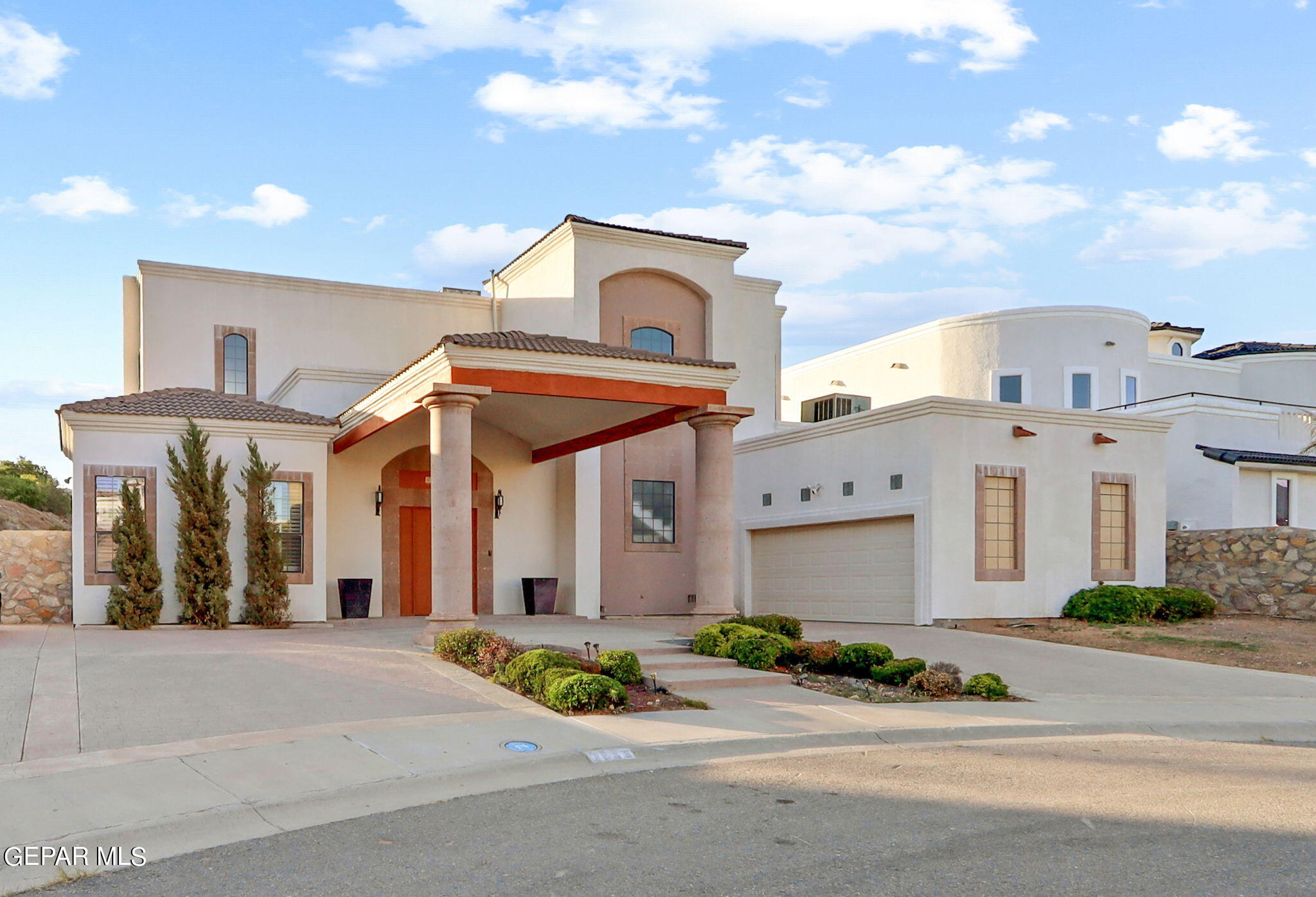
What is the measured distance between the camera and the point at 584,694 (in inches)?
438

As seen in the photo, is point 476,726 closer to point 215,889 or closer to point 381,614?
point 215,889

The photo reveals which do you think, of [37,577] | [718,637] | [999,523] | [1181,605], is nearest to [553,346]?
[718,637]

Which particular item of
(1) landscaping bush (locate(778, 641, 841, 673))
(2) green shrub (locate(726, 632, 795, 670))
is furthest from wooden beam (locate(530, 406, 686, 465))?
(1) landscaping bush (locate(778, 641, 841, 673))

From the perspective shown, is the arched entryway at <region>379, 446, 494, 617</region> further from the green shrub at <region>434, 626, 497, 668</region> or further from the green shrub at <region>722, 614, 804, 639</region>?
the green shrub at <region>434, 626, 497, 668</region>

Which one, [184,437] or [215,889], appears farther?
[184,437]

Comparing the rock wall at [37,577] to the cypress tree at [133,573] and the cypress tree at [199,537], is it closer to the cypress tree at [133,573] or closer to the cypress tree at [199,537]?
the cypress tree at [133,573]

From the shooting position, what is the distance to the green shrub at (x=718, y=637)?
15094 millimetres

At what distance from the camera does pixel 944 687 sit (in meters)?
13.0

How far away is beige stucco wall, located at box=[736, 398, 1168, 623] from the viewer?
67.1 ft

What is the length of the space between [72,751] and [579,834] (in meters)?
4.67

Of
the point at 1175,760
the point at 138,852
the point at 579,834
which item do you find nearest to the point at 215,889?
the point at 138,852

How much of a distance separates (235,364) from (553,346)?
1203 centimetres

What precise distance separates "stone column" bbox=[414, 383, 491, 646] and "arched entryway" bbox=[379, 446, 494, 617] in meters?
7.67

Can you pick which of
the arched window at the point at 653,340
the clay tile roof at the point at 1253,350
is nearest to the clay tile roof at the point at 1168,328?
the clay tile roof at the point at 1253,350
